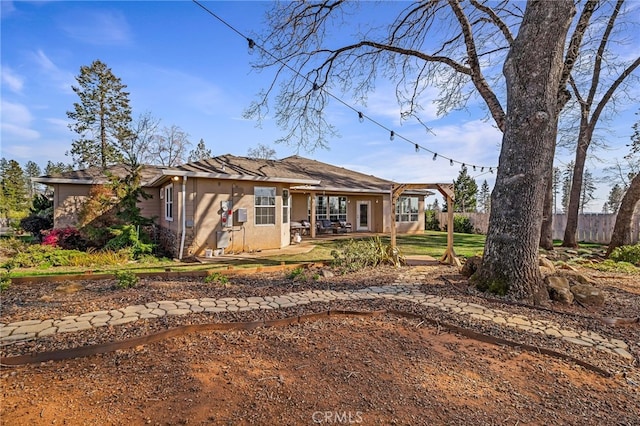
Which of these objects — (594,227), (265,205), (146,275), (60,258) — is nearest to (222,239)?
(265,205)

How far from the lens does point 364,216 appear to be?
18.3 m

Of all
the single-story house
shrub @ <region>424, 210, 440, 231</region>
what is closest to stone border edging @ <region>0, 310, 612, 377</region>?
the single-story house

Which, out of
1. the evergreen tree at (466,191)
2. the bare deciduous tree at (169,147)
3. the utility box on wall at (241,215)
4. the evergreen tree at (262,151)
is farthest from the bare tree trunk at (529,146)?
the evergreen tree at (262,151)

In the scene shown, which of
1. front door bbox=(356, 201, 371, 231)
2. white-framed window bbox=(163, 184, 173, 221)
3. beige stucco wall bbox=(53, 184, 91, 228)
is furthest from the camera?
front door bbox=(356, 201, 371, 231)

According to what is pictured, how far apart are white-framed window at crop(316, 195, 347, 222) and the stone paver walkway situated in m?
11.7

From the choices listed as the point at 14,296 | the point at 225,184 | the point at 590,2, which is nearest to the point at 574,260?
the point at 590,2

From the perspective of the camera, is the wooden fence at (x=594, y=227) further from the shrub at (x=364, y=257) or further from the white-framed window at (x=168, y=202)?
the white-framed window at (x=168, y=202)

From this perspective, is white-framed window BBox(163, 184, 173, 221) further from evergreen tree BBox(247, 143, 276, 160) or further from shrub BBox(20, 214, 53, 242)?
evergreen tree BBox(247, 143, 276, 160)

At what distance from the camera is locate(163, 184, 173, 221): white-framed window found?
1127cm

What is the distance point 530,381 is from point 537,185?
366 cm

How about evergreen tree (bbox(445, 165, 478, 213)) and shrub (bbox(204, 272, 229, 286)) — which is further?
evergreen tree (bbox(445, 165, 478, 213))

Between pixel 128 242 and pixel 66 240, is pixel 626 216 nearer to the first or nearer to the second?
pixel 128 242

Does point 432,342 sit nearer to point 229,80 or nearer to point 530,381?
point 530,381

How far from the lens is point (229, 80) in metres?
9.29
